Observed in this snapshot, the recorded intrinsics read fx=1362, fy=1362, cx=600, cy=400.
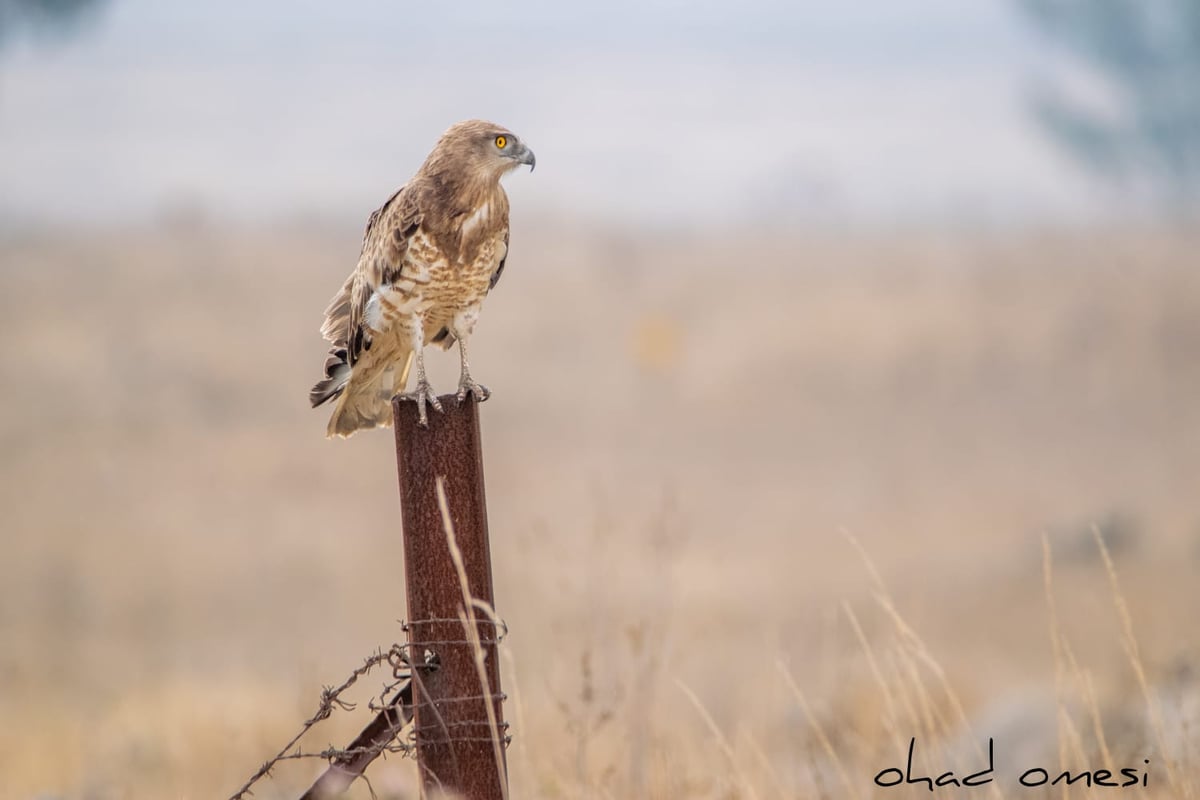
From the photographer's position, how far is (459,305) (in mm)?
4422

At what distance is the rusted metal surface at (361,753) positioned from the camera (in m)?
3.00

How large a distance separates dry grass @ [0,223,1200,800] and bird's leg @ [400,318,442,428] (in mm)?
514

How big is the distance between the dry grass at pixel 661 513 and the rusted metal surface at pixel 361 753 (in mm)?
283

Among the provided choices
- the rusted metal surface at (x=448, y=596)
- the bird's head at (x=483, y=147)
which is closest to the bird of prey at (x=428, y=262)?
the bird's head at (x=483, y=147)

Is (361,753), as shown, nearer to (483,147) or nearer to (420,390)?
(420,390)

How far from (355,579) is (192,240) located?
1216 inches

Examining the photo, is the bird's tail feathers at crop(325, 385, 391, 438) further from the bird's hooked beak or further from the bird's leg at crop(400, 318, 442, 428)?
the bird's hooked beak

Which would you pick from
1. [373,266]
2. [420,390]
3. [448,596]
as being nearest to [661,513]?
[420,390]

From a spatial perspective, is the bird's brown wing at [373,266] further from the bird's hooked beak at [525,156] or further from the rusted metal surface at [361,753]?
the rusted metal surface at [361,753]

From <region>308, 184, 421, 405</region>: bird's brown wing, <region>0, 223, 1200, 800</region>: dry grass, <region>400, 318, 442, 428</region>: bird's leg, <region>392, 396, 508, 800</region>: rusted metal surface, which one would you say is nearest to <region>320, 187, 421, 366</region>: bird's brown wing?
<region>308, 184, 421, 405</region>: bird's brown wing

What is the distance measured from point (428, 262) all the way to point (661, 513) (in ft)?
3.54

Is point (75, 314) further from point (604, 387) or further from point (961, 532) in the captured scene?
point (961, 532)

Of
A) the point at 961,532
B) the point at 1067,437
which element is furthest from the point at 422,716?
the point at 1067,437

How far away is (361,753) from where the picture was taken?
121 inches
